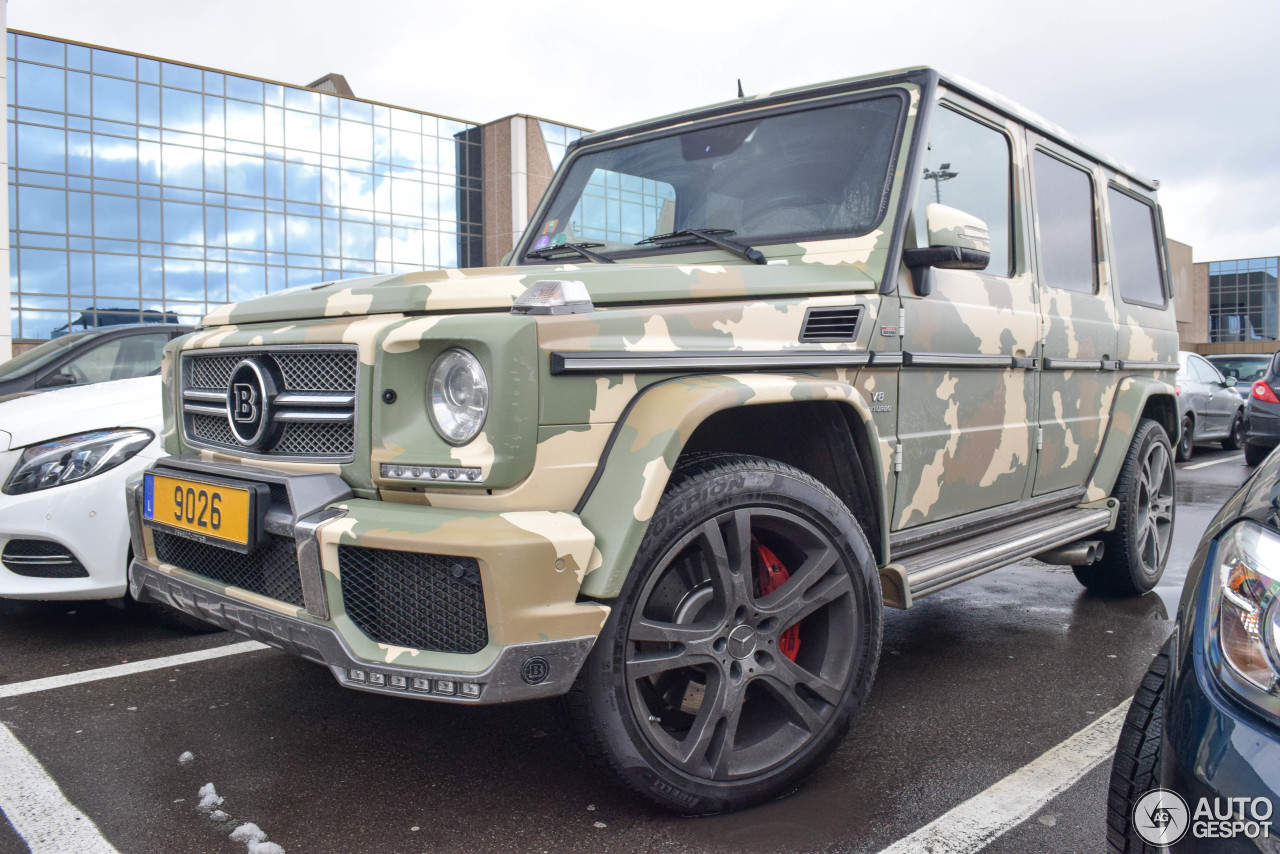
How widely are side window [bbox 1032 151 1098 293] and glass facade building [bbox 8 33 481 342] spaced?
107 ft

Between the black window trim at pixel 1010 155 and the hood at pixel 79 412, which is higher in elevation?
the black window trim at pixel 1010 155

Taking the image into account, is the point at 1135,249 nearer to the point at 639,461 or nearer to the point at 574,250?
the point at 574,250

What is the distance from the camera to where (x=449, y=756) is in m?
2.75

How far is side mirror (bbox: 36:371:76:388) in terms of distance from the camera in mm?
5820

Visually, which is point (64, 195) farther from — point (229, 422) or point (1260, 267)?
point (1260, 267)

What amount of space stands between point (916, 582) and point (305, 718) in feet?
6.46

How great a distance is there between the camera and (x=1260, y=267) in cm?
6222

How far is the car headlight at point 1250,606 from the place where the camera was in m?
1.37

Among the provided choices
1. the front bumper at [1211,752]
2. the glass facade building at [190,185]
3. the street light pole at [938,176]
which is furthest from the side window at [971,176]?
the glass facade building at [190,185]

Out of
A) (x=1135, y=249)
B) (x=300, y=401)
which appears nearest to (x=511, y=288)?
(x=300, y=401)

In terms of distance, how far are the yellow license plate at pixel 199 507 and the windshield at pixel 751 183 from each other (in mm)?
1550

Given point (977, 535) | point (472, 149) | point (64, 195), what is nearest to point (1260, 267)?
point (472, 149)

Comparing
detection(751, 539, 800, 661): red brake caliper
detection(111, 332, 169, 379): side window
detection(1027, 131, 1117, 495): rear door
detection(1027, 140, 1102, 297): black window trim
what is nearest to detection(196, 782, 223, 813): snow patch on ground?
detection(751, 539, 800, 661): red brake caliper

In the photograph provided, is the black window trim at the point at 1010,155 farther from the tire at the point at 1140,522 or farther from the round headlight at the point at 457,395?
the round headlight at the point at 457,395
